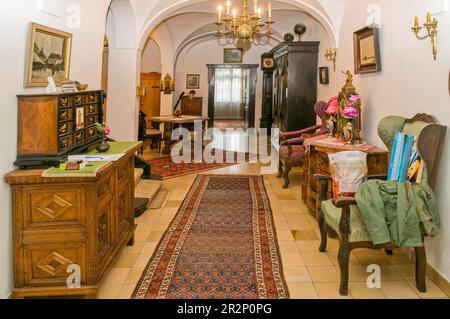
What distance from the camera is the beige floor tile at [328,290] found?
9.18 feet

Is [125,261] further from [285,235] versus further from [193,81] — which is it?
[193,81]

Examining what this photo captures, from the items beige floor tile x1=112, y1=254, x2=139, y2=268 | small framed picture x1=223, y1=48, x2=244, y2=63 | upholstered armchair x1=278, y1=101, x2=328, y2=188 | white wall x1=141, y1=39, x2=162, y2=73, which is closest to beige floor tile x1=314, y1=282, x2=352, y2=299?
beige floor tile x1=112, y1=254, x2=139, y2=268

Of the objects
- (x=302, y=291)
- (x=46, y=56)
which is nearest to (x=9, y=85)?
(x=46, y=56)

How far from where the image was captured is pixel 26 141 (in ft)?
8.51

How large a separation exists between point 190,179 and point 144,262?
334 cm

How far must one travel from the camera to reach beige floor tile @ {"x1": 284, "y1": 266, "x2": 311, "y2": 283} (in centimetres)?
304

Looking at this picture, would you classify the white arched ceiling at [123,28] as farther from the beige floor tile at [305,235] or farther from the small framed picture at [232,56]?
the small framed picture at [232,56]

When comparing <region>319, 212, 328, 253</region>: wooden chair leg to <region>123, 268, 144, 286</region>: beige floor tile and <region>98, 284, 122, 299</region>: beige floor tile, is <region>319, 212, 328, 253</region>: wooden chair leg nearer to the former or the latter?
<region>123, 268, 144, 286</region>: beige floor tile

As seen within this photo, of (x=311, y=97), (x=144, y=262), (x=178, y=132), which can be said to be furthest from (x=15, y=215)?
(x=178, y=132)

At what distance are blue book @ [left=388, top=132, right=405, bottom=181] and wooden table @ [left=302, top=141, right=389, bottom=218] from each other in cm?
61

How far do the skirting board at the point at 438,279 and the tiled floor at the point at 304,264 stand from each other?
0.03 metres

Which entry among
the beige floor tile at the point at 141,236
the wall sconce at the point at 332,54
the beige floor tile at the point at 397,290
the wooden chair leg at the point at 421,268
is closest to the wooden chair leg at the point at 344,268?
the beige floor tile at the point at 397,290
